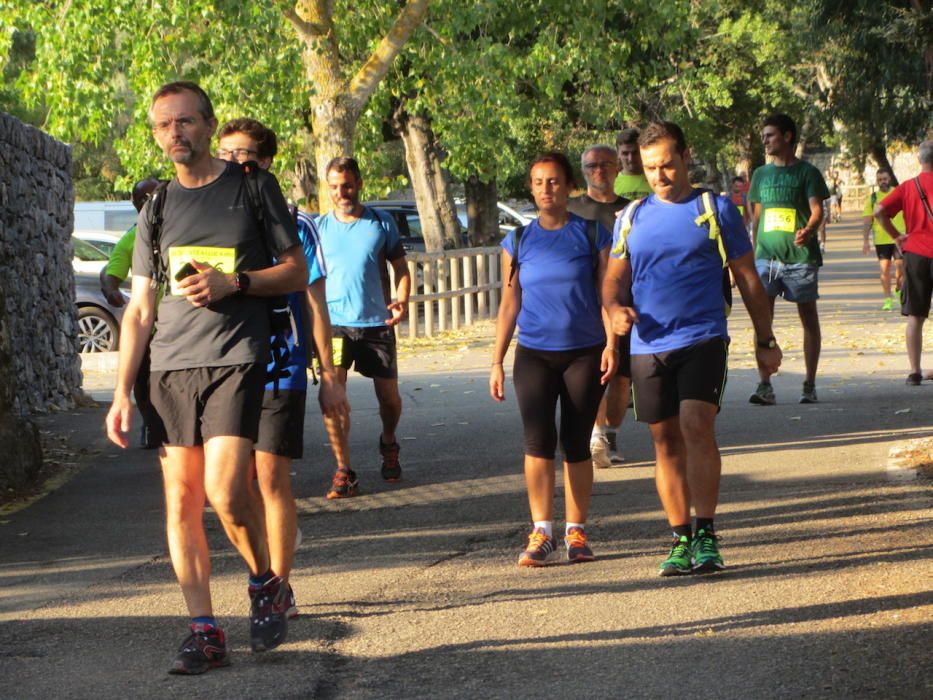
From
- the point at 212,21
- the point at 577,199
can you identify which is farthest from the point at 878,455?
the point at 212,21

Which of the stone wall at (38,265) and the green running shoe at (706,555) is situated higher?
the stone wall at (38,265)

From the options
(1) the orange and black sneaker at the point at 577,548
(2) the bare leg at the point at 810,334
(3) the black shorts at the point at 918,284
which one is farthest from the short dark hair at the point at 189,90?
(3) the black shorts at the point at 918,284

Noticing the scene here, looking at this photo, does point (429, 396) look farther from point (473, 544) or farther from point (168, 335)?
point (168, 335)

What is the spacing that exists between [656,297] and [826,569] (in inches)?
50.4

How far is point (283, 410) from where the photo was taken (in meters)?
5.88

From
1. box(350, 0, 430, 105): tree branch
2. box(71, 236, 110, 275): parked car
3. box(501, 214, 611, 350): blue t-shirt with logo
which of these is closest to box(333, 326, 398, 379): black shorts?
box(501, 214, 611, 350): blue t-shirt with logo

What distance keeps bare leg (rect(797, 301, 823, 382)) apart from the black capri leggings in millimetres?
5040

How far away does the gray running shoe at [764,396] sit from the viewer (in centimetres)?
1210

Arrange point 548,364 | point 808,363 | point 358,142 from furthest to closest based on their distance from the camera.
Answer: point 358,142 → point 808,363 → point 548,364

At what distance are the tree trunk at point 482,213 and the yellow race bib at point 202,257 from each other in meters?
25.3

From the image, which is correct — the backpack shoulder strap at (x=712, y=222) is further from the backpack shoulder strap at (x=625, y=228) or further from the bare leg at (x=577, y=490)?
the bare leg at (x=577, y=490)

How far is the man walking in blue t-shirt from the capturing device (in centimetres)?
664

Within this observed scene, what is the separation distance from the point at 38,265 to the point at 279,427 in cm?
790

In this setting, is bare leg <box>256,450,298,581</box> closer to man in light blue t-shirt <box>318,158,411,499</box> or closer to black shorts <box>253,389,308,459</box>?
black shorts <box>253,389,308,459</box>
